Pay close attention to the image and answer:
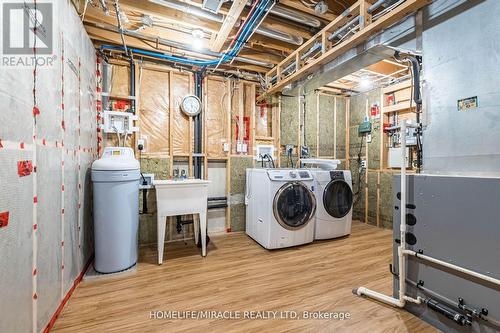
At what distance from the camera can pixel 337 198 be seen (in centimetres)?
344

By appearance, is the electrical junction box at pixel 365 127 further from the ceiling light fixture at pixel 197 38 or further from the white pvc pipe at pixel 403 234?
the ceiling light fixture at pixel 197 38

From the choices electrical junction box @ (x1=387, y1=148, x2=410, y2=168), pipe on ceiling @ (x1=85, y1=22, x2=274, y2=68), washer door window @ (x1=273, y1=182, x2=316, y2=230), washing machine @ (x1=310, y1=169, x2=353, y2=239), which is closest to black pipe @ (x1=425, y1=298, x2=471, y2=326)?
washer door window @ (x1=273, y1=182, x2=316, y2=230)

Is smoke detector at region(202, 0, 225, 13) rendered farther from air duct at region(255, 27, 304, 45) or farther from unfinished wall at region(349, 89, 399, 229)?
unfinished wall at region(349, 89, 399, 229)

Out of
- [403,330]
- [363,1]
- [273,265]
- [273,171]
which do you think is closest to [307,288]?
[273,265]

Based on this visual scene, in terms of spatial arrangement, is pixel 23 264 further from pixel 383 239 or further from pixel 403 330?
pixel 383 239

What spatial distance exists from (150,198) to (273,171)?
1.86 meters

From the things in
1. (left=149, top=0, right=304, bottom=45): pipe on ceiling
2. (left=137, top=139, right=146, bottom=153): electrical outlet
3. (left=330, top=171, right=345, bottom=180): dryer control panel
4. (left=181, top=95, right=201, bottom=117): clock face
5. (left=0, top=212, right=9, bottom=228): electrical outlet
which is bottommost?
(left=0, top=212, right=9, bottom=228): electrical outlet

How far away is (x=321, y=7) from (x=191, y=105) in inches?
83.8

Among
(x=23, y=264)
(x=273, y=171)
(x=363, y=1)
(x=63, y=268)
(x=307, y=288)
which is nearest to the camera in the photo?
(x=23, y=264)

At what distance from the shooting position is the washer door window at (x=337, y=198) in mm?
3332

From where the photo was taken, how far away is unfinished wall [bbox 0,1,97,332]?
1128 mm

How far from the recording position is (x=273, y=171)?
9.74 feet

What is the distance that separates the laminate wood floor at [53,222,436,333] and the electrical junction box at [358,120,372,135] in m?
2.24

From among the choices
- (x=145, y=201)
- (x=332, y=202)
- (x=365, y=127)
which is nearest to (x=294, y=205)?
(x=332, y=202)
